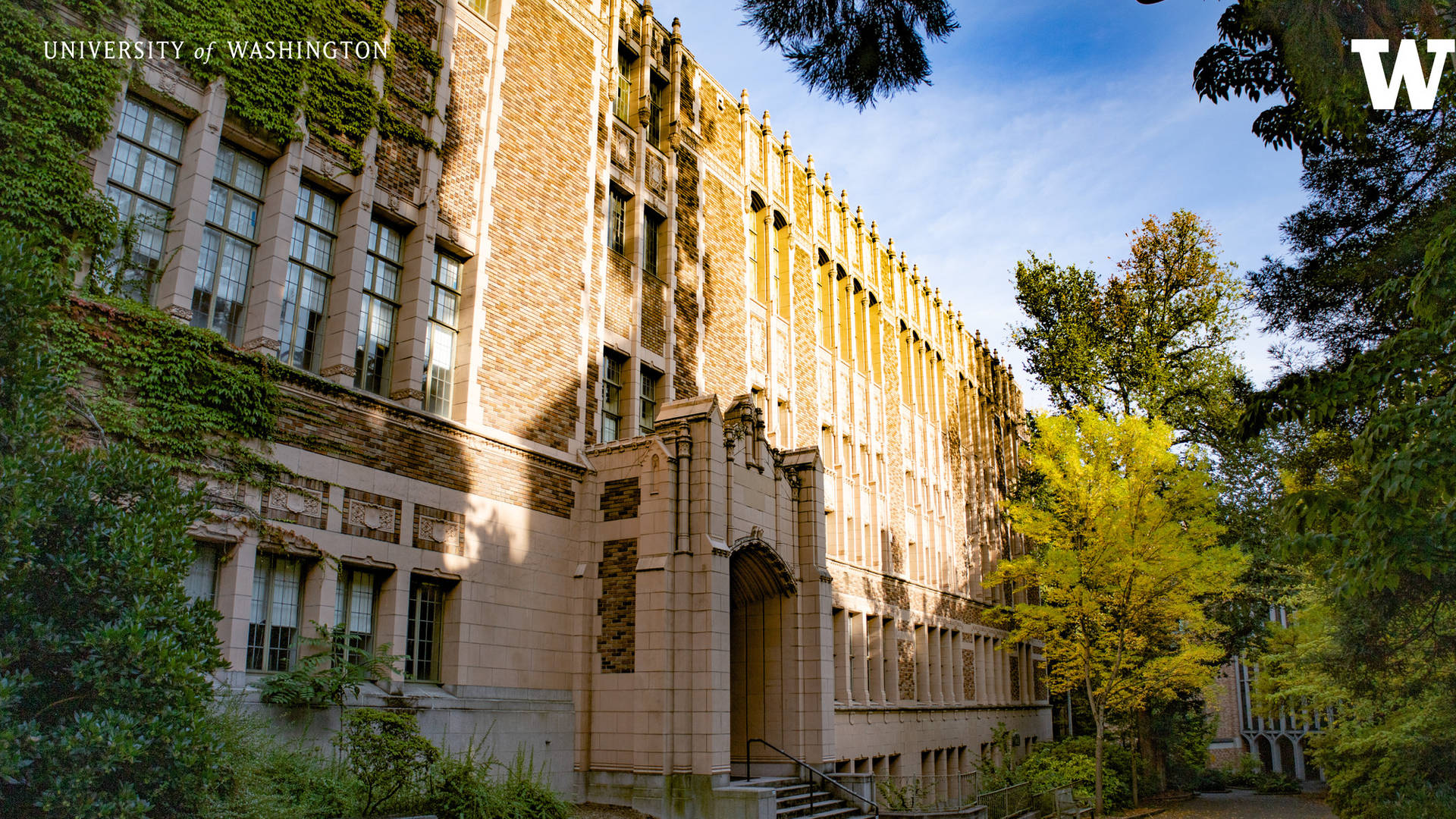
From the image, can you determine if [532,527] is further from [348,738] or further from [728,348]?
[728,348]

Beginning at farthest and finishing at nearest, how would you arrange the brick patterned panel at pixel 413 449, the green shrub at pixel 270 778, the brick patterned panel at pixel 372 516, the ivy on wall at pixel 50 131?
the brick patterned panel at pixel 372 516, the brick patterned panel at pixel 413 449, the ivy on wall at pixel 50 131, the green shrub at pixel 270 778

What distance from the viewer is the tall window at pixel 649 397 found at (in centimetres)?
2141

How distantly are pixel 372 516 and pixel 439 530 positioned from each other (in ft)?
4.13

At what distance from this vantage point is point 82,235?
11625mm

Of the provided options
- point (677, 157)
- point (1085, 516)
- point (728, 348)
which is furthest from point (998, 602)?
point (677, 157)

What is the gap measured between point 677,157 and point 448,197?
823 centimetres

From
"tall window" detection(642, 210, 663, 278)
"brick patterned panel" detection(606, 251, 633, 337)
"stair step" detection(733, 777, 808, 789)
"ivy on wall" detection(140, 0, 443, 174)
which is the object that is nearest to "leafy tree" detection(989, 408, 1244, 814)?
"stair step" detection(733, 777, 808, 789)

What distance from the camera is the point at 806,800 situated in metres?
18.4

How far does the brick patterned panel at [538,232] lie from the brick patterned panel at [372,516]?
8.26 feet

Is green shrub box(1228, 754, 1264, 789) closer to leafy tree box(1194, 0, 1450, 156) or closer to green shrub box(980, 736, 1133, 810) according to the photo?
green shrub box(980, 736, 1133, 810)

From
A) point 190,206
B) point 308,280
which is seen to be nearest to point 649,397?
point 308,280

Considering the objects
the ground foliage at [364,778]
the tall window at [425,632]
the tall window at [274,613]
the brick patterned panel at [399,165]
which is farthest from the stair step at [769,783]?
the brick patterned panel at [399,165]

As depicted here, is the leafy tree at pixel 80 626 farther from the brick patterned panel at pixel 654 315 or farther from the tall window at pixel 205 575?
the brick patterned panel at pixel 654 315

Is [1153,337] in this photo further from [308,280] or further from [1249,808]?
[308,280]
